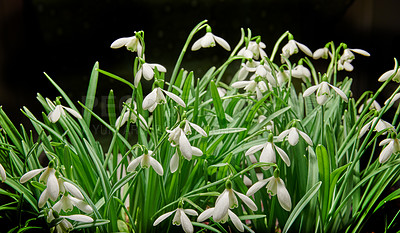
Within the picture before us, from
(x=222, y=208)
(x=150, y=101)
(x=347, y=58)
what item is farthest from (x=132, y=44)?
(x=347, y=58)

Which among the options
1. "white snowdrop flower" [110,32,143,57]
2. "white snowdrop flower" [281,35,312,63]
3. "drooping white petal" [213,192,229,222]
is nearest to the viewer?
"drooping white petal" [213,192,229,222]

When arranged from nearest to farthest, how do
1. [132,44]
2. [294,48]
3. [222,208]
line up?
[222,208]
[132,44]
[294,48]

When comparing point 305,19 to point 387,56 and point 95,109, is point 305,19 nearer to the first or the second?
point 387,56

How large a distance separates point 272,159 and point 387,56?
102 cm

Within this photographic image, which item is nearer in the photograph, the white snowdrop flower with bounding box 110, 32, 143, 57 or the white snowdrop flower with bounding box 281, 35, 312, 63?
the white snowdrop flower with bounding box 110, 32, 143, 57

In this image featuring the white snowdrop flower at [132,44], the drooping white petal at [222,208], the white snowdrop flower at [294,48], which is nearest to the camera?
the drooping white petal at [222,208]

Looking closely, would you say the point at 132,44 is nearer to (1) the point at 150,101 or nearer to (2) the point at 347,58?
(1) the point at 150,101

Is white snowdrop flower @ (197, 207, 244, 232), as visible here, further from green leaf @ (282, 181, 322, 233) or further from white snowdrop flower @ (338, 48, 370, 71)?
white snowdrop flower @ (338, 48, 370, 71)

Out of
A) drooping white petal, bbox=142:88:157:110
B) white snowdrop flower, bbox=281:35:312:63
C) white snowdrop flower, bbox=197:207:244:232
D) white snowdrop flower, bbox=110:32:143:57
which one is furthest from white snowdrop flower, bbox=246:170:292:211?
white snowdrop flower, bbox=281:35:312:63

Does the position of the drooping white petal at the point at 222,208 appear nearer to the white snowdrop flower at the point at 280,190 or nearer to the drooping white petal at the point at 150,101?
the white snowdrop flower at the point at 280,190

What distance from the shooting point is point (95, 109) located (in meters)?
1.82

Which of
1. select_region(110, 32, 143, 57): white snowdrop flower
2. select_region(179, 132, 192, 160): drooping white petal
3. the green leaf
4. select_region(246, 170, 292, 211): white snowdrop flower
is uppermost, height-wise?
select_region(110, 32, 143, 57): white snowdrop flower

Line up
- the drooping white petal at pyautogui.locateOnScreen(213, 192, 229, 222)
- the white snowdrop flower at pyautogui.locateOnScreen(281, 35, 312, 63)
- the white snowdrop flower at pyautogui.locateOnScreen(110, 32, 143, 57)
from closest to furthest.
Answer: the drooping white petal at pyautogui.locateOnScreen(213, 192, 229, 222) → the white snowdrop flower at pyautogui.locateOnScreen(110, 32, 143, 57) → the white snowdrop flower at pyautogui.locateOnScreen(281, 35, 312, 63)

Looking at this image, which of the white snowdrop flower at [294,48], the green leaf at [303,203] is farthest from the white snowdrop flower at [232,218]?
the white snowdrop flower at [294,48]
